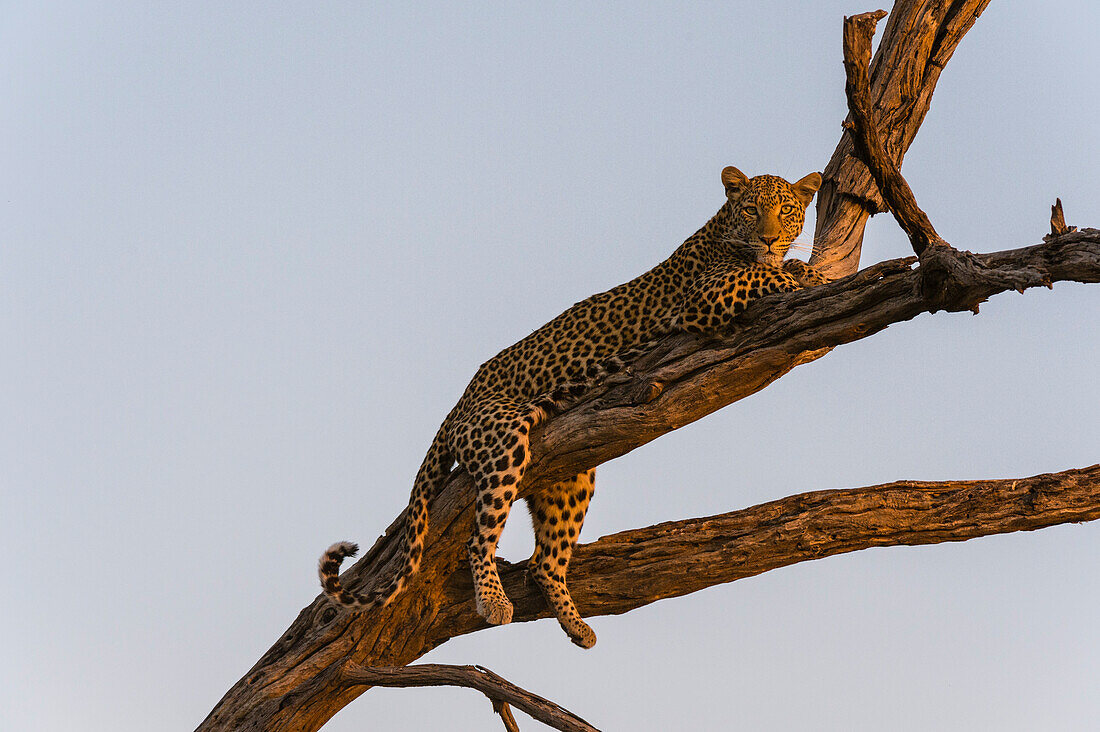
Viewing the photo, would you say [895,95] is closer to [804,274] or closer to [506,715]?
[804,274]

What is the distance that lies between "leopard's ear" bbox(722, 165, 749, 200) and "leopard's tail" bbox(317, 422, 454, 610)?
2552 mm

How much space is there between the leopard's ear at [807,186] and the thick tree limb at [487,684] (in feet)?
12.6

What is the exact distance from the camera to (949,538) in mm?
7668

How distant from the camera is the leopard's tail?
7.47m

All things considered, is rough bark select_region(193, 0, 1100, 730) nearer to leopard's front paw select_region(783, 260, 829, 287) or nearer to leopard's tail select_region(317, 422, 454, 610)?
leopard's tail select_region(317, 422, 454, 610)

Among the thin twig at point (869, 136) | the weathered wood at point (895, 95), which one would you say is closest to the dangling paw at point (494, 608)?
the thin twig at point (869, 136)

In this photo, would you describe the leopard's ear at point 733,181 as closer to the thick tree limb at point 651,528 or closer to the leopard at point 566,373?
the leopard at point 566,373

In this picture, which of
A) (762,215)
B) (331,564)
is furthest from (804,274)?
(331,564)

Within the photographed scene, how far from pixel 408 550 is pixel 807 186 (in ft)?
12.2

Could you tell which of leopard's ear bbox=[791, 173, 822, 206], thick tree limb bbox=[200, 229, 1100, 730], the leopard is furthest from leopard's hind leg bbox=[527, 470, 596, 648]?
leopard's ear bbox=[791, 173, 822, 206]

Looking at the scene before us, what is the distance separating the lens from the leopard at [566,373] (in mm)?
7332

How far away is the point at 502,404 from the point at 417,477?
830mm

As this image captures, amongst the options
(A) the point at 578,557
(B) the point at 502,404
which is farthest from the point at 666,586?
(B) the point at 502,404

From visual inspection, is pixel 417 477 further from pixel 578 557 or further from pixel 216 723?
pixel 216 723
